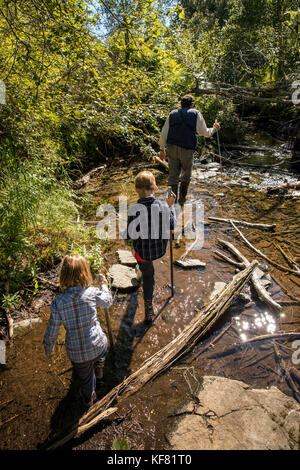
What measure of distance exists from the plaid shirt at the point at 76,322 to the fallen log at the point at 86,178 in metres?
5.93

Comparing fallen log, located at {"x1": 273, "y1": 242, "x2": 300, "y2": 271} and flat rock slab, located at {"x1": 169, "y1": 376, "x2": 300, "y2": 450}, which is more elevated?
fallen log, located at {"x1": 273, "y1": 242, "x2": 300, "y2": 271}

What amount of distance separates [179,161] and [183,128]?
717mm

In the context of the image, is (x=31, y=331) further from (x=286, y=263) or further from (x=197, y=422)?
(x=286, y=263)

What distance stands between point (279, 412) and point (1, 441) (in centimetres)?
249

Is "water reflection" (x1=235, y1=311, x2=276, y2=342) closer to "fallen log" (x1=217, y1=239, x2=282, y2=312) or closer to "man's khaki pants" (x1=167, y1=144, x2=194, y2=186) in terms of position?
"fallen log" (x1=217, y1=239, x2=282, y2=312)

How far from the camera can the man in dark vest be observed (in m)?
4.92

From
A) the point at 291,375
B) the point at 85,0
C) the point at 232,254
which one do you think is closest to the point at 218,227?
the point at 232,254

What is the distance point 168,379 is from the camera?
8.64 ft

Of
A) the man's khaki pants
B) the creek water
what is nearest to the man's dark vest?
the man's khaki pants

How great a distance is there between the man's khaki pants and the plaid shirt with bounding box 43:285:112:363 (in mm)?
3949

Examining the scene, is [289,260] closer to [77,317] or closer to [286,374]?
[286,374]

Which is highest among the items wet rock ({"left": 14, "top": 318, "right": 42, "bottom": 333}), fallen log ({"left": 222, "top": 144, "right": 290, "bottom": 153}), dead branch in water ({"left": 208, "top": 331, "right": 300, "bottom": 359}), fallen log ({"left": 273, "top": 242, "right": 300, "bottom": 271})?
fallen log ({"left": 222, "top": 144, "right": 290, "bottom": 153})

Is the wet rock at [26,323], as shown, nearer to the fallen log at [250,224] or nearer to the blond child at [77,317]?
the blond child at [77,317]

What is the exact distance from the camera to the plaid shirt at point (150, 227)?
118 inches
